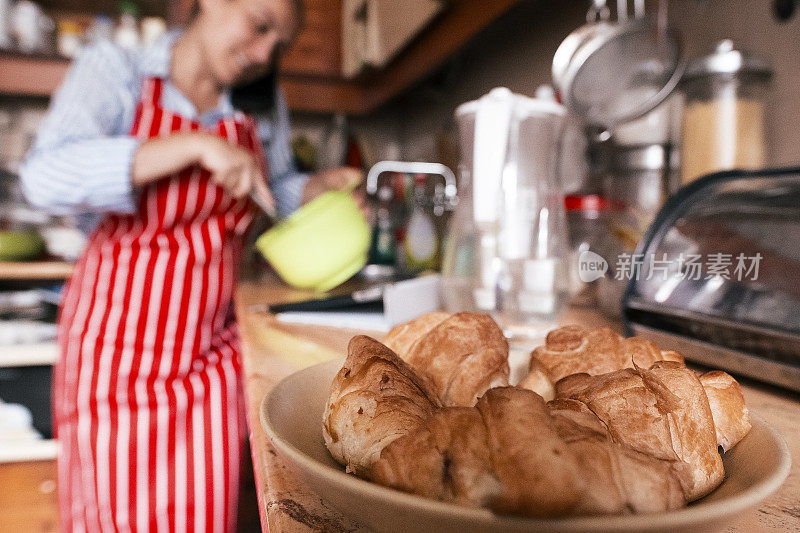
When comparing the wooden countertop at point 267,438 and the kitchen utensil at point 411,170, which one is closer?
the wooden countertop at point 267,438

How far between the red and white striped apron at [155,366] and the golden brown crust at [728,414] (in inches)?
38.6

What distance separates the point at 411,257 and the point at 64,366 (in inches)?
38.4

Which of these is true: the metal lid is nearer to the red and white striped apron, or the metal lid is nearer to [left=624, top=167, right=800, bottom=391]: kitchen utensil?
[left=624, top=167, right=800, bottom=391]: kitchen utensil

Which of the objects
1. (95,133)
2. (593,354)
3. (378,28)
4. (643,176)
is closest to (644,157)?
(643,176)

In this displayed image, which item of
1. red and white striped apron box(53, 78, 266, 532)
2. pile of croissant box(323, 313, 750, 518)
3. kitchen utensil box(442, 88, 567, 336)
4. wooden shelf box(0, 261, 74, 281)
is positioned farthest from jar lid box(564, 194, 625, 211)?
wooden shelf box(0, 261, 74, 281)

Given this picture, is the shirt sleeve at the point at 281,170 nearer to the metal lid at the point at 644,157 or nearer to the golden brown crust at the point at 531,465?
the metal lid at the point at 644,157

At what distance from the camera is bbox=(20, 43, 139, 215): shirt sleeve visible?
1.07 meters

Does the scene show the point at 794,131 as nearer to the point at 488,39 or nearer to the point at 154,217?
the point at 488,39

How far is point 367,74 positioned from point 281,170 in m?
1.10

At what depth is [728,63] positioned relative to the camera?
875 mm

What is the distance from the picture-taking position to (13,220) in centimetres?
226

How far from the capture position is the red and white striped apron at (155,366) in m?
1.02

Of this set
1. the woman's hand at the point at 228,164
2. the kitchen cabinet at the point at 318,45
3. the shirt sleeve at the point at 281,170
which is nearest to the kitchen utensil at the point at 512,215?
the woman's hand at the point at 228,164

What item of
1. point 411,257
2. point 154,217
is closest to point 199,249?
point 154,217
